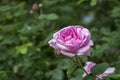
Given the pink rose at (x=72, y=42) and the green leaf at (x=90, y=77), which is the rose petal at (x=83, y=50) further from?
the green leaf at (x=90, y=77)

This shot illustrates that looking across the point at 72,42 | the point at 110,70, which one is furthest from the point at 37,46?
the point at 72,42

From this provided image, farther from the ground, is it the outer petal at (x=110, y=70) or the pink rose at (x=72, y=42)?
the pink rose at (x=72, y=42)

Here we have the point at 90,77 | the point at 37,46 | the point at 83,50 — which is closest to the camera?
the point at 83,50

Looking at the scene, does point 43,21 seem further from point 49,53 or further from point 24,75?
point 24,75

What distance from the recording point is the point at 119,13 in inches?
83.2

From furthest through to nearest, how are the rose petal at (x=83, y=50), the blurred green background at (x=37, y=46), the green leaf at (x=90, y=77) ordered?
the blurred green background at (x=37, y=46), the green leaf at (x=90, y=77), the rose petal at (x=83, y=50)

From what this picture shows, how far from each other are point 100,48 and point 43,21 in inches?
18.3

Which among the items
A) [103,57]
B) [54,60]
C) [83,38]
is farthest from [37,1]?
[83,38]

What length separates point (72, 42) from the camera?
1360 mm

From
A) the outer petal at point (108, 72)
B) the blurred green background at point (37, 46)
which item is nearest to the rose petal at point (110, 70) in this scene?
the outer petal at point (108, 72)

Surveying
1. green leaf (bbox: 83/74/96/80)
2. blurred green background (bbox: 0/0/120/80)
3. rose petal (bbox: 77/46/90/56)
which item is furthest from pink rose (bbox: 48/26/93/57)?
blurred green background (bbox: 0/0/120/80)

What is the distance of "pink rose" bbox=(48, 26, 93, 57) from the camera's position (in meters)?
1.36

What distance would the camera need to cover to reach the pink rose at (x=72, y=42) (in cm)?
136

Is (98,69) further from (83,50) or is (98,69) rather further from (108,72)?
(83,50)
